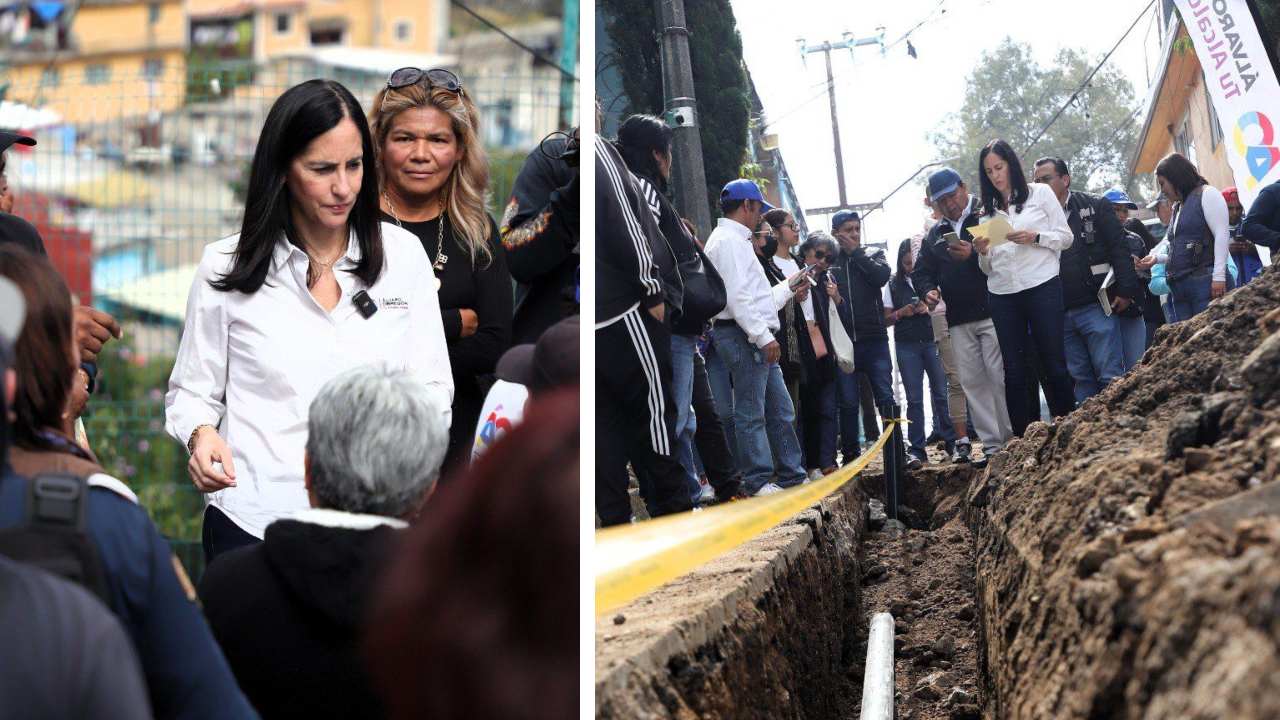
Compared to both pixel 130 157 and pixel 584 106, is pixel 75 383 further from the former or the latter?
pixel 584 106

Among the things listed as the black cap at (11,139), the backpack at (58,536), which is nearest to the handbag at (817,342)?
the black cap at (11,139)

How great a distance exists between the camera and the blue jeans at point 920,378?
245 centimetres

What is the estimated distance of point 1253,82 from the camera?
1986 millimetres

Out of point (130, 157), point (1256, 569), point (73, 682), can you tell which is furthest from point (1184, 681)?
point (130, 157)

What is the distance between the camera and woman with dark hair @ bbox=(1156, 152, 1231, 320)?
208cm

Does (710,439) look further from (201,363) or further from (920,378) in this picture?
(201,363)

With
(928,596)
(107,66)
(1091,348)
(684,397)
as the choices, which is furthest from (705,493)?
(928,596)

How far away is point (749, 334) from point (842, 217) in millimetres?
317

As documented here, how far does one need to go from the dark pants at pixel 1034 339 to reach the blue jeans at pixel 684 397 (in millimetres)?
619

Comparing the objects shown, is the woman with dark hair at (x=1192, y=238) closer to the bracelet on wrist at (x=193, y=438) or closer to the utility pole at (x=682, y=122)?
the utility pole at (x=682, y=122)

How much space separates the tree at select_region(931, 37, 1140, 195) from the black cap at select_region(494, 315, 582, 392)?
85 centimetres

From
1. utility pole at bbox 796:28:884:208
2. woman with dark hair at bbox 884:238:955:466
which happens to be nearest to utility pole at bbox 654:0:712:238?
utility pole at bbox 796:28:884:208

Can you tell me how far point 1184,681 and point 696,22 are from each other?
1478mm

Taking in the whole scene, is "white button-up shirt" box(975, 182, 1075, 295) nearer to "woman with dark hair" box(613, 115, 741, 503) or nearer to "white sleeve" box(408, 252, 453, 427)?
"woman with dark hair" box(613, 115, 741, 503)
